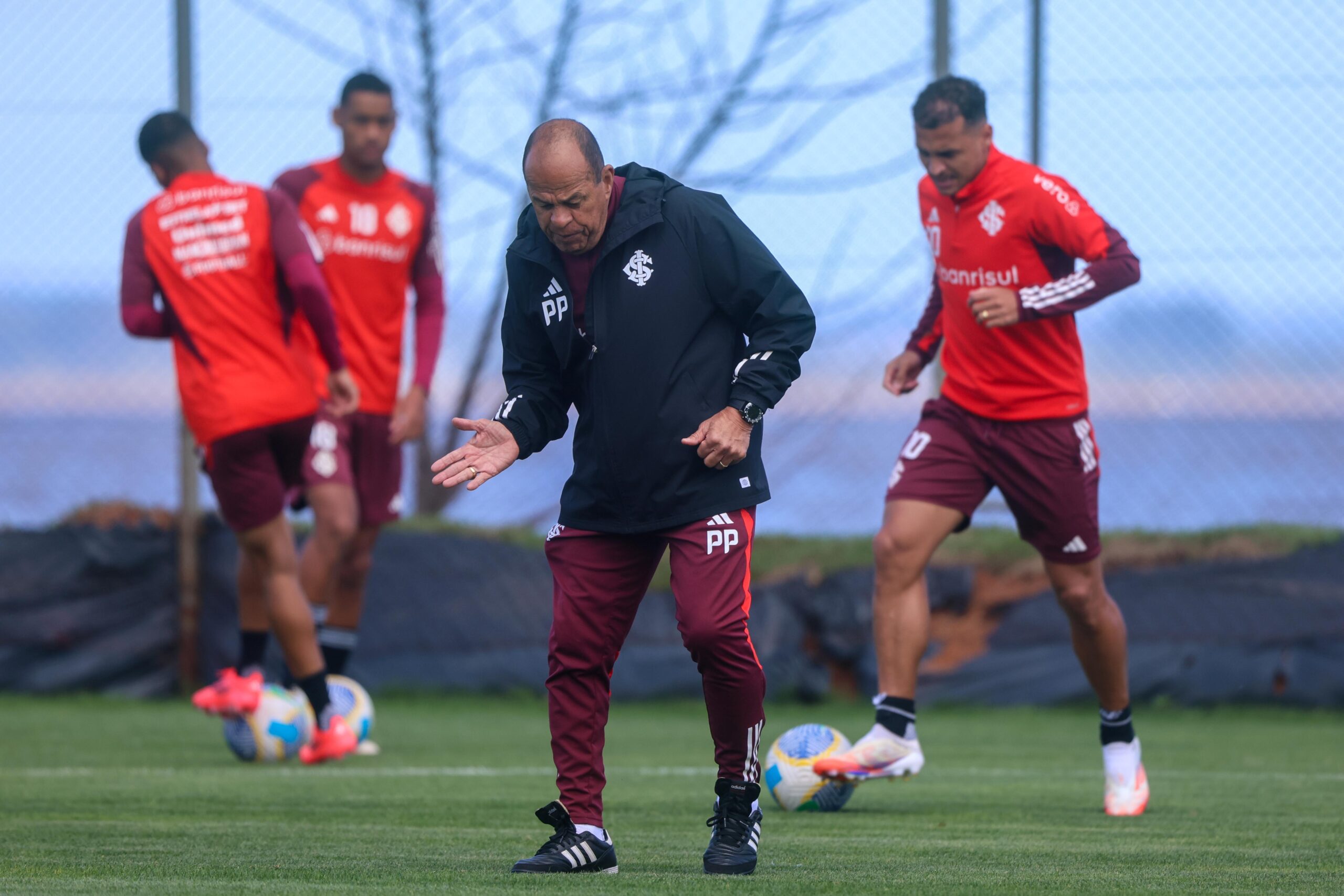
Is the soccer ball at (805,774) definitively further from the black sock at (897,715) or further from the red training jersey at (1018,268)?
the red training jersey at (1018,268)

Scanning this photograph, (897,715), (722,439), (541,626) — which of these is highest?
(722,439)

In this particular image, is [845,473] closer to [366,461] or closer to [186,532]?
[366,461]

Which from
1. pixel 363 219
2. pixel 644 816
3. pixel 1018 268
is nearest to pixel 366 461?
pixel 363 219

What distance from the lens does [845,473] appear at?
29.3ft

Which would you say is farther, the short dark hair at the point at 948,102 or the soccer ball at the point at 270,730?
the soccer ball at the point at 270,730

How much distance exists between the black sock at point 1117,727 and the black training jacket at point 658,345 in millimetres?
1846

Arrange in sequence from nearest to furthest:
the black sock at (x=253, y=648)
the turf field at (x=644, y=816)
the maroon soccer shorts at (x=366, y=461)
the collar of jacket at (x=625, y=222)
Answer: the turf field at (x=644, y=816)
the collar of jacket at (x=625, y=222)
the maroon soccer shorts at (x=366, y=461)
the black sock at (x=253, y=648)

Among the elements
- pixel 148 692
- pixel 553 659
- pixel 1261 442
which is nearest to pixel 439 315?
pixel 148 692

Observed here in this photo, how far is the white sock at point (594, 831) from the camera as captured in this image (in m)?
3.22

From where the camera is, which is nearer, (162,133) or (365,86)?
(162,133)

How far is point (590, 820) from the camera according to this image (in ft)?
10.7

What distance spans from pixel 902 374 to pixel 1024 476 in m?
0.56

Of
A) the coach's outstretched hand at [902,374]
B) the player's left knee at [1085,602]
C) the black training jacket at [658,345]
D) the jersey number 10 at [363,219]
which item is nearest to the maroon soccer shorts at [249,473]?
the jersey number 10 at [363,219]

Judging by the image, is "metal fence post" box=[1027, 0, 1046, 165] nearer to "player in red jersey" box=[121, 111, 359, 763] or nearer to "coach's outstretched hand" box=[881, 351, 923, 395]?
"coach's outstretched hand" box=[881, 351, 923, 395]
